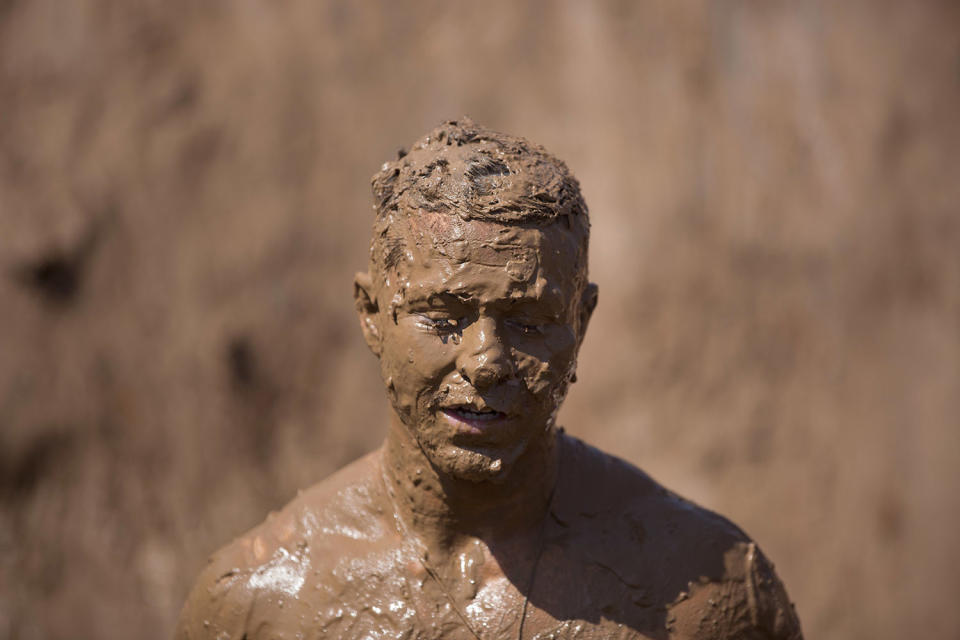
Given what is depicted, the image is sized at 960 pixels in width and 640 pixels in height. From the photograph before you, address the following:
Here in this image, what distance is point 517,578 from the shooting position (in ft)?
10.7

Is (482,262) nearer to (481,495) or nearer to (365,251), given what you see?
(481,495)

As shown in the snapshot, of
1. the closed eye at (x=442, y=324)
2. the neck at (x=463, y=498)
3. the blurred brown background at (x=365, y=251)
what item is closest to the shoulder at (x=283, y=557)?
the neck at (x=463, y=498)

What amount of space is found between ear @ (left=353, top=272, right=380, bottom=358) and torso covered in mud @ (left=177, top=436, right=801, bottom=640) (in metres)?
0.47

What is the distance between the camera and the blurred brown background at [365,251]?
6.93m

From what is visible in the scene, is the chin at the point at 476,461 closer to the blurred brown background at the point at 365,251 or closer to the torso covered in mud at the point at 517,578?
the torso covered in mud at the point at 517,578

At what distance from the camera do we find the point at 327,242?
8.18m

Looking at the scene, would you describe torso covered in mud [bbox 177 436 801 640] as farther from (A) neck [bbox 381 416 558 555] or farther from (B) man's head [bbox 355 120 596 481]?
(B) man's head [bbox 355 120 596 481]

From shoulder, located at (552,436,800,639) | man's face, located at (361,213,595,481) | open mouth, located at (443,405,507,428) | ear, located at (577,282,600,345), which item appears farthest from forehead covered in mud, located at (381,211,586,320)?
shoulder, located at (552,436,800,639)

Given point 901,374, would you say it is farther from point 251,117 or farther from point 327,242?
point 251,117

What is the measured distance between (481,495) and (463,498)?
0.05 m

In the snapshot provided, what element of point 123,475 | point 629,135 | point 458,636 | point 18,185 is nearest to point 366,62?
point 629,135

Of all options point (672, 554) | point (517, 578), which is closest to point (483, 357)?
point (517, 578)

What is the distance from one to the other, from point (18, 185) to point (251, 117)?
5.72 ft

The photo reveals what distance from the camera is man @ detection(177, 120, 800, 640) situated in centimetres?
296
